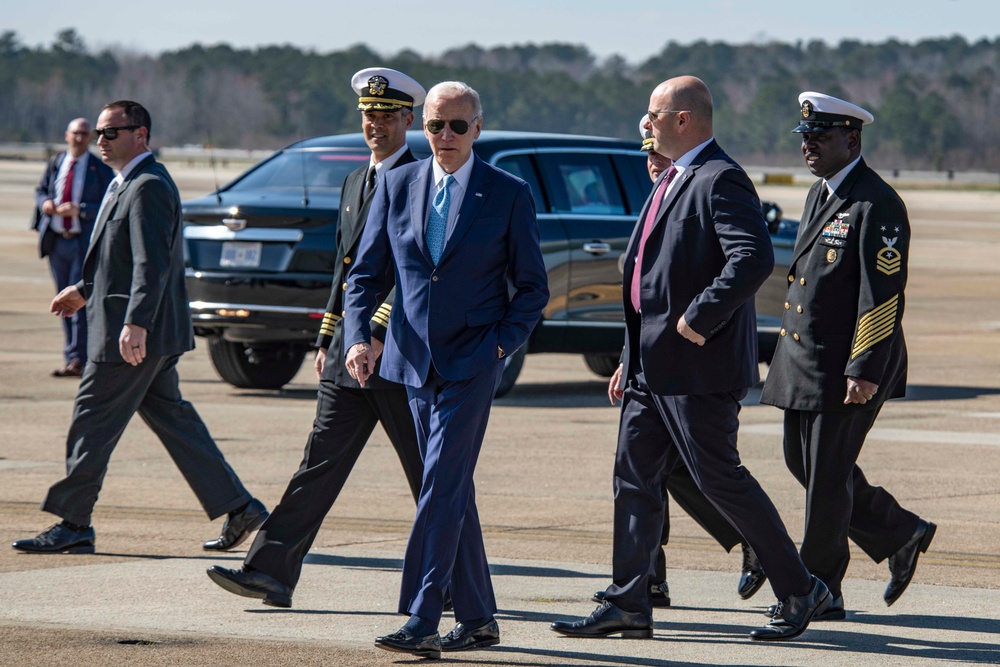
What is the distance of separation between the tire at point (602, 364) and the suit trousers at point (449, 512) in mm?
9061

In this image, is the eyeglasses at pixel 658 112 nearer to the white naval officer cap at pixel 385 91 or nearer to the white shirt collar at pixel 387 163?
the white naval officer cap at pixel 385 91

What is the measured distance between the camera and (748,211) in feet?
19.7

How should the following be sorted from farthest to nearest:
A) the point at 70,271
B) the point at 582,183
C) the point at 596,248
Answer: the point at 70,271, the point at 582,183, the point at 596,248

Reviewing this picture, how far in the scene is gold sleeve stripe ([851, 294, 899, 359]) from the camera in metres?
6.36

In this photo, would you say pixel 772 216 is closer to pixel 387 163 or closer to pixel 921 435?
pixel 921 435

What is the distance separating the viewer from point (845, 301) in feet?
21.3

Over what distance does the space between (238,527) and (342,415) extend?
53.3 inches

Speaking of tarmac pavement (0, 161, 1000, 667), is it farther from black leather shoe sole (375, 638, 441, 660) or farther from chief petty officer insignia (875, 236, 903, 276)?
chief petty officer insignia (875, 236, 903, 276)

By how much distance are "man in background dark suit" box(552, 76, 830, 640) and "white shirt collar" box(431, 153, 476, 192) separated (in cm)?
67

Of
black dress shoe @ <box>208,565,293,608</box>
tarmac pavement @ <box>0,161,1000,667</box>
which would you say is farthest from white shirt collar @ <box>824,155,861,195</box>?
black dress shoe @ <box>208,565,293,608</box>

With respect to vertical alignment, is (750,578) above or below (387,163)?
below

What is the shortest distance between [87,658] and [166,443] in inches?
84.4

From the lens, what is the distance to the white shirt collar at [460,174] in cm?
594

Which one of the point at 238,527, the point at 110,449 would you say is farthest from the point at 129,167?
the point at 238,527
